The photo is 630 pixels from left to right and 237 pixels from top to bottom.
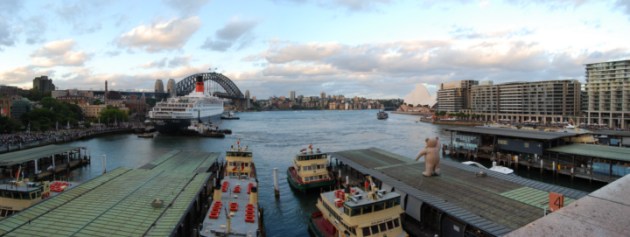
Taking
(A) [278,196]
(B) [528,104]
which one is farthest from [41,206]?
(B) [528,104]

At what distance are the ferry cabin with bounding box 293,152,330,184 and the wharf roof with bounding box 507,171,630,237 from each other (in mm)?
25400

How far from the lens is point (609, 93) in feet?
293

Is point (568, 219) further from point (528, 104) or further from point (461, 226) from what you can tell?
point (528, 104)

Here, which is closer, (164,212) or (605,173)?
(164,212)

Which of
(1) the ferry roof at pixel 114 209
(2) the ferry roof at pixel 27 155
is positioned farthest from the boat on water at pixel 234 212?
(2) the ferry roof at pixel 27 155

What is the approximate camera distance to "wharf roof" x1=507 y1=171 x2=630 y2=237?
299cm

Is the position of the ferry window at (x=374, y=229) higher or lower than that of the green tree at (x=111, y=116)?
lower

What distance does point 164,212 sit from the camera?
49.2ft

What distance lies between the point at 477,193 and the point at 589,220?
16.4 m

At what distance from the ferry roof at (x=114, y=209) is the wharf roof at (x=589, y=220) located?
12.2 metres

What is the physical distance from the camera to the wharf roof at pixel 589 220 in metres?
2.99

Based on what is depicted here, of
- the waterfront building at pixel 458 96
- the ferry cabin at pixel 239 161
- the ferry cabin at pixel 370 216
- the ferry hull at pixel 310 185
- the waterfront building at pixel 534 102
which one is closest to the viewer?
the ferry cabin at pixel 370 216

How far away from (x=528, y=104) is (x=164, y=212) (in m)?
133

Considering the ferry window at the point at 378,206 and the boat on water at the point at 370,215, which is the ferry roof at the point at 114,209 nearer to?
the boat on water at the point at 370,215
